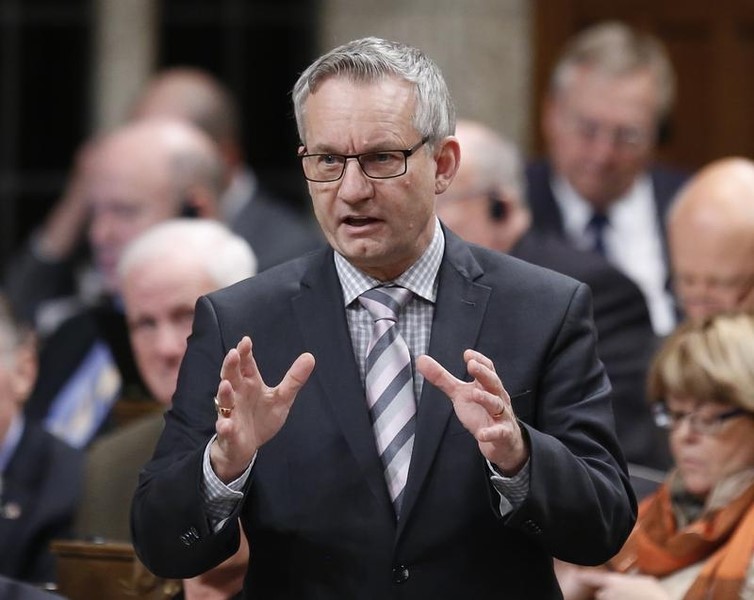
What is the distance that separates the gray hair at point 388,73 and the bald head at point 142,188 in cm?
367

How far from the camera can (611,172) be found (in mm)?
7125

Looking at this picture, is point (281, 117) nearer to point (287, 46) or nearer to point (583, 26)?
point (287, 46)

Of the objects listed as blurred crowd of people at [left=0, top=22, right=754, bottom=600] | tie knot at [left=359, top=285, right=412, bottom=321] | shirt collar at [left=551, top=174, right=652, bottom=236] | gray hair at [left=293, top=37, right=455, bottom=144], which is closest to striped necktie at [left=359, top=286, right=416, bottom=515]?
tie knot at [left=359, top=285, right=412, bottom=321]

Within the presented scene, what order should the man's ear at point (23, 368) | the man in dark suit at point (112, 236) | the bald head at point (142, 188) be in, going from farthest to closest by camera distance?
the bald head at point (142, 188), the man in dark suit at point (112, 236), the man's ear at point (23, 368)

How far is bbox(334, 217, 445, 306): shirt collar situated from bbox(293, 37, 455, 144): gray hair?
246 mm

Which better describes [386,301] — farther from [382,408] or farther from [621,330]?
[621,330]

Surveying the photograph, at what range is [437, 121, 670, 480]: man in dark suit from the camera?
17.9ft

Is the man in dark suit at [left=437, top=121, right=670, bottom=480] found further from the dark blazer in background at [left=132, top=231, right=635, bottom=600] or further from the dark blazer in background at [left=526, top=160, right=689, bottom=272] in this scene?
the dark blazer in background at [left=132, top=231, right=635, bottom=600]

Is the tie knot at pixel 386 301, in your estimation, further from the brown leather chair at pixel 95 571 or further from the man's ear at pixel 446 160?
the brown leather chair at pixel 95 571

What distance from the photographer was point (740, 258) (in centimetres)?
580

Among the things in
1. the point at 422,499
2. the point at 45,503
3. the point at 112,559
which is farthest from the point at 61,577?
the point at 422,499

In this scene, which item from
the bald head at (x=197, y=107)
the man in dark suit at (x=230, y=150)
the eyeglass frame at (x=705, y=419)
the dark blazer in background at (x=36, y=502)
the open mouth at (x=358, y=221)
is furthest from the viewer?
the bald head at (x=197, y=107)

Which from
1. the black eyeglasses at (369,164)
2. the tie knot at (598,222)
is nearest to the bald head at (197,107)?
the tie knot at (598,222)

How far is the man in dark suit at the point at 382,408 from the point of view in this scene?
3.29 metres
